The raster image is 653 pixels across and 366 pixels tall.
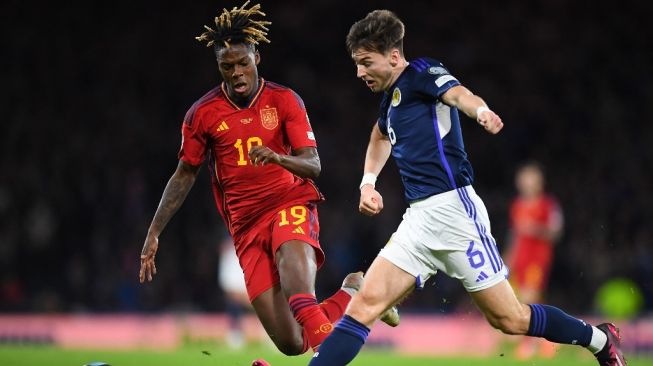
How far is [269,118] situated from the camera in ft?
22.1

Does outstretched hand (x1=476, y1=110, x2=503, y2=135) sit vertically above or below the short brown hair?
below

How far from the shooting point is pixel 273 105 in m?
6.79

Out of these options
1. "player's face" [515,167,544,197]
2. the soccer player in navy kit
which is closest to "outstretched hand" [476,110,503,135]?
the soccer player in navy kit

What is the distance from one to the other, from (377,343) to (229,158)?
23.4ft

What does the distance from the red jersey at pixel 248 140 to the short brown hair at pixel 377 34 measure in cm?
110

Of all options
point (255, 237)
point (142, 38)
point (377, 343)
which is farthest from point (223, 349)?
point (142, 38)

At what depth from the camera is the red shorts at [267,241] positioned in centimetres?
668

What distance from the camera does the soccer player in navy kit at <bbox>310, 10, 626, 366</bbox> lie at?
5539 mm

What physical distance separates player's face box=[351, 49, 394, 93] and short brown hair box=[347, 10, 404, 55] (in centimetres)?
3

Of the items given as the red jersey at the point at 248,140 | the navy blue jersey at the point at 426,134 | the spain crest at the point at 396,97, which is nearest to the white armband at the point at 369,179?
the navy blue jersey at the point at 426,134

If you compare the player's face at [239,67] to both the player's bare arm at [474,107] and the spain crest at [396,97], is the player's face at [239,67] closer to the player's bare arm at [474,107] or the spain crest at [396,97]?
the spain crest at [396,97]

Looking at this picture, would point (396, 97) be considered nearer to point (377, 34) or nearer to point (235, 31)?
point (377, 34)

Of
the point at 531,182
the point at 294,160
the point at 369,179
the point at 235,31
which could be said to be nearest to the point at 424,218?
the point at 369,179

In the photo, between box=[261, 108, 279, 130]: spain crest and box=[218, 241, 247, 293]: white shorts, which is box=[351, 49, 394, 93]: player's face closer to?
box=[261, 108, 279, 130]: spain crest
